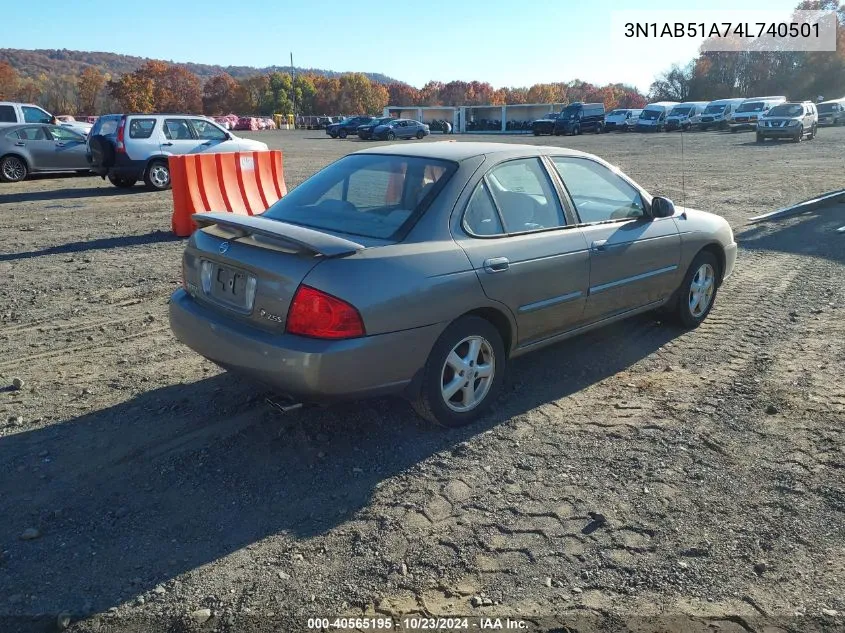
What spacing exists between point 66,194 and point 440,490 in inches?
585

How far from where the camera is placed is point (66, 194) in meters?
15.6

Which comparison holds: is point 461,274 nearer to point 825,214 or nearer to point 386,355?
point 386,355

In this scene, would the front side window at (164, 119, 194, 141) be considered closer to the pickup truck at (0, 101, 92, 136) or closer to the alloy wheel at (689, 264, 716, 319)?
the pickup truck at (0, 101, 92, 136)

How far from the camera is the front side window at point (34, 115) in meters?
18.5

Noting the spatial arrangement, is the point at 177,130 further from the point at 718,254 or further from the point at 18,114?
the point at 718,254

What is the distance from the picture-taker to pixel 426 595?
110 inches

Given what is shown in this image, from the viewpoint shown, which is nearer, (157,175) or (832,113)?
(157,175)

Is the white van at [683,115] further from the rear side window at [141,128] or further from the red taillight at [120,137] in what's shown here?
the red taillight at [120,137]

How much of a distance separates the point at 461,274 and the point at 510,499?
125cm

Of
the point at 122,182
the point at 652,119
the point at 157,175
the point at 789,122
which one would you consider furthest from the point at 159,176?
the point at 652,119

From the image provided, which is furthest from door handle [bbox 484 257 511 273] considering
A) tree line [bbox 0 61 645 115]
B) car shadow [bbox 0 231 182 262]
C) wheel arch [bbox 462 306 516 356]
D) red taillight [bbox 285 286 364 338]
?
tree line [bbox 0 61 645 115]

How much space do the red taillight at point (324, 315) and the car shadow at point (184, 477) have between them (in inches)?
30.1

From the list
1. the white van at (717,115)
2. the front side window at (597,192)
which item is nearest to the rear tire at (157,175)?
the front side window at (597,192)

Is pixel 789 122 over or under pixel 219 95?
under
